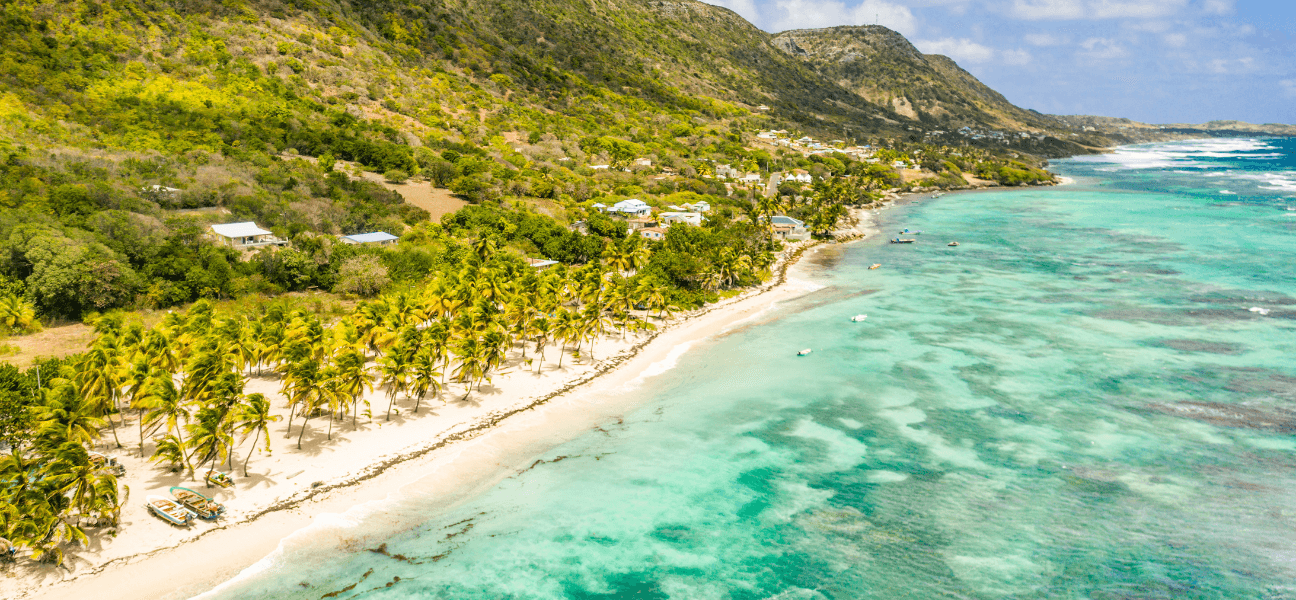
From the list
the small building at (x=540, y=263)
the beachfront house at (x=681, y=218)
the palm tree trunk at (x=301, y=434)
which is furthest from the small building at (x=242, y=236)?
the beachfront house at (x=681, y=218)

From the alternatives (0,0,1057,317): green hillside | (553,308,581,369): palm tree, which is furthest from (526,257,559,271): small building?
(553,308,581,369): palm tree

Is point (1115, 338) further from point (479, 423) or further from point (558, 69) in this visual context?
point (558, 69)

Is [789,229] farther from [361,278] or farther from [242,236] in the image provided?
[242,236]

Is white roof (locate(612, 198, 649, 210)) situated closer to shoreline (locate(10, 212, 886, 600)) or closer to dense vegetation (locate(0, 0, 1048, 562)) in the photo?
dense vegetation (locate(0, 0, 1048, 562))

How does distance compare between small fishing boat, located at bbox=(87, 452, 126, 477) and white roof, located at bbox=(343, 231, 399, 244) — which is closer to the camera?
small fishing boat, located at bbox=(87, 452, 126, 477)

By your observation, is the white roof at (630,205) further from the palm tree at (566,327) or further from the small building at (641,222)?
the palm tree at (566,327)

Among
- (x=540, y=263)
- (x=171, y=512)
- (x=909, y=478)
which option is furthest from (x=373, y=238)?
(x=909, y=478)
